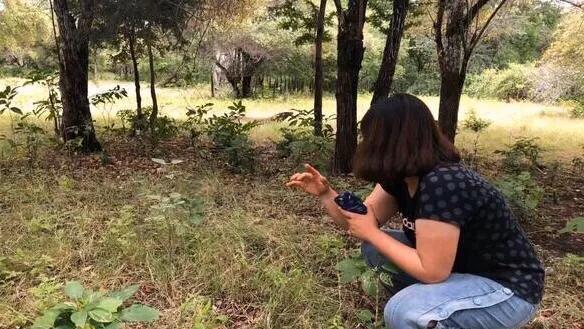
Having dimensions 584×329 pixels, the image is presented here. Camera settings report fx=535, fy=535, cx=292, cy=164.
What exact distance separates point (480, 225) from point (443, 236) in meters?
0.17

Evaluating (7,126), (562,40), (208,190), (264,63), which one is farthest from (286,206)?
(264,63)

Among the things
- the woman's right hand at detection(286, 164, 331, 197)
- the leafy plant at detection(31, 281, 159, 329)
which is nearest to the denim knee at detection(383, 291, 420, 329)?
the woman's right hand at detection(286, 164, 331, 197)

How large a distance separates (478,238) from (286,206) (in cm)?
259

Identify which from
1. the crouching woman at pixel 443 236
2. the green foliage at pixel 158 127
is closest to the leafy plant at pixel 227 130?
the green foliage at pixel 158 127

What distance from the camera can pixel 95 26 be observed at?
719 centimetres

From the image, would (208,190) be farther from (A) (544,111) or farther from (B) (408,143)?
(A) (544,111)

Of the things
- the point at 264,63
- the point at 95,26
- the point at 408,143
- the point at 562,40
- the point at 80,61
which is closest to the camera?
the point at 408,143

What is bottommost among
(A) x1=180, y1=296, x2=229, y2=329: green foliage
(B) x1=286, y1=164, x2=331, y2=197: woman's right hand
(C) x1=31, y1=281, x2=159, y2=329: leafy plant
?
(A) x1=180, y1=296, x2=229, y2=329: green foliage

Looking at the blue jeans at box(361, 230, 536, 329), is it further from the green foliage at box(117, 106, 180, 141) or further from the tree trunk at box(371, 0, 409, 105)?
the green foliage at box(117, 106, 180, 141)

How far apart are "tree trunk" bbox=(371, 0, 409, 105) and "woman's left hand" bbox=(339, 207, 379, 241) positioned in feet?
12.2

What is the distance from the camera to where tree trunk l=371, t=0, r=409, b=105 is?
5.63m

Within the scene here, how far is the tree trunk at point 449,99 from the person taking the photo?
5.52 meters

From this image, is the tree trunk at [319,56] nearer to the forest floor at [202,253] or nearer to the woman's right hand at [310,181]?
the forest floor at [202,253]

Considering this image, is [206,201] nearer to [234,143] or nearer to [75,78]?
[234,143]
